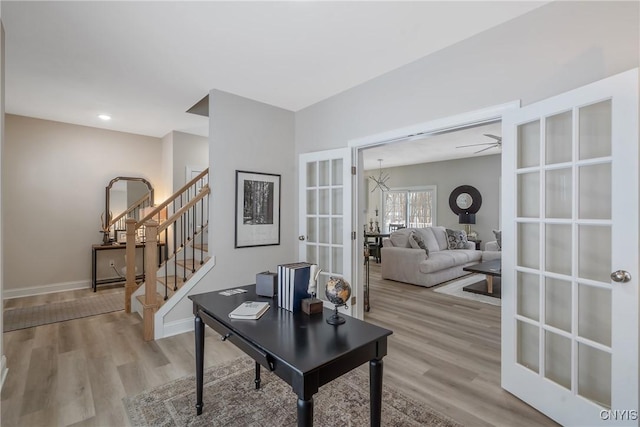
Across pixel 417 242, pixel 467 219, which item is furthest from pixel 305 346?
pixel 467 219

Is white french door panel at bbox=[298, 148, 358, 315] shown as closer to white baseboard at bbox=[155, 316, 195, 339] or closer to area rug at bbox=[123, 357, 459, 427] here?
area rug at bbox=[123, 357, 459, 427]

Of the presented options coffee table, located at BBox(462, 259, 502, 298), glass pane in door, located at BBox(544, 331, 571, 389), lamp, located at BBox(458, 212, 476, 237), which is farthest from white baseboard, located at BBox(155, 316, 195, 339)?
lamp, located at BBox(458, 212, 476, 237)

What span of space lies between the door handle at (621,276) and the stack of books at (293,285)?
1.58 meters

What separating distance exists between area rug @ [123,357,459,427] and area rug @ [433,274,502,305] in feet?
9.14

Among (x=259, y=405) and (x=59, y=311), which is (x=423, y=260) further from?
(x=59, y=311)

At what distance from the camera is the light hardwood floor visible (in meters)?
1.91

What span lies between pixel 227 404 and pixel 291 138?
3.06 meters

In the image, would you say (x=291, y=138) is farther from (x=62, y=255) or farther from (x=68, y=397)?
(x=62, y=255)

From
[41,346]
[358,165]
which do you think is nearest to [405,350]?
[358,165]

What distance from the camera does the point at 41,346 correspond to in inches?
110

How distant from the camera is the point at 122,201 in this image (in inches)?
202

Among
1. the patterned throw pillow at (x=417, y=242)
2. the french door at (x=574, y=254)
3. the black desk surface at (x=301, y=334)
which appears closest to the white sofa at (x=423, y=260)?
the patterned throw pillow at (x=417, y=242)

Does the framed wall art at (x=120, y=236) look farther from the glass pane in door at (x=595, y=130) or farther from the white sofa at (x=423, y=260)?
the glass pane in door at (x=595, y=130)

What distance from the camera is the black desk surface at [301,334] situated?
1.17m
